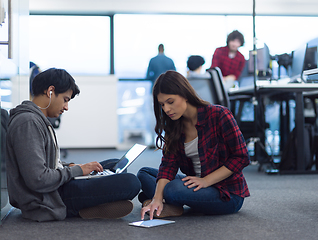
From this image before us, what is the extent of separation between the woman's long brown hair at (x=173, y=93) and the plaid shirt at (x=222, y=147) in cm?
4

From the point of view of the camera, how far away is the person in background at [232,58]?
12.6 ft

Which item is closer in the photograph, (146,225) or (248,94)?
(146,225)

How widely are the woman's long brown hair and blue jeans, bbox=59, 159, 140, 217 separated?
217 mm

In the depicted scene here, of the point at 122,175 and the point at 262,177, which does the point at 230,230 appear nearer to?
the point at 122,175

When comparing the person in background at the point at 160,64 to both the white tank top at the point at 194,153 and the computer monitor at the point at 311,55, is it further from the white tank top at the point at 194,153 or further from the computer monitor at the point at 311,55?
the white tank top at the point at 194,153

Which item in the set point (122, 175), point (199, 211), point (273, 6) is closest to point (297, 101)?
point (199, 211)

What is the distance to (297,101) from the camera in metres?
2.98

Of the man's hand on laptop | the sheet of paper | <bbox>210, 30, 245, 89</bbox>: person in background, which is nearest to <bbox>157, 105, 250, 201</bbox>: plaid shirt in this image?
the sheet of paper

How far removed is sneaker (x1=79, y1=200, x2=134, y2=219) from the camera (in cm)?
151

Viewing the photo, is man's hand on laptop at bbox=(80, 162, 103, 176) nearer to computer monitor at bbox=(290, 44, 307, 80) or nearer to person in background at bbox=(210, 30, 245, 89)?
computer monitor at bbox=(290, 44, 307, 80)

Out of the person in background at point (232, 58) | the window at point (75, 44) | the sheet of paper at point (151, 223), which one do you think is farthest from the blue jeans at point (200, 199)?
the window at point (75, 44)

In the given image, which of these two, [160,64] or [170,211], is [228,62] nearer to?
[160,64]

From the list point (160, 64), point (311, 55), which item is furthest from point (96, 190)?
point (160, 64)

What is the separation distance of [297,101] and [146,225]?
2040 millimetres
